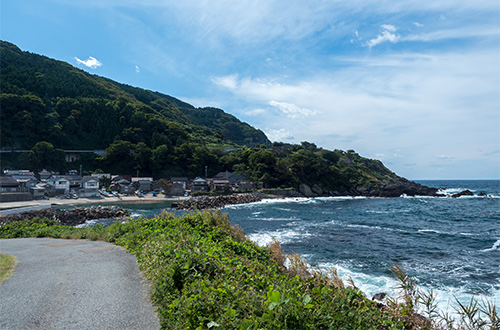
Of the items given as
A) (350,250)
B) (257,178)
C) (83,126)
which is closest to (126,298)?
(350,250)

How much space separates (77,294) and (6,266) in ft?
12.3

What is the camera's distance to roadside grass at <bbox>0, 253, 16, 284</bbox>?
679 centimetres

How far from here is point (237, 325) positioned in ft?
9.86

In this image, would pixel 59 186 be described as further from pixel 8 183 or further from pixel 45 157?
pixel 45 157

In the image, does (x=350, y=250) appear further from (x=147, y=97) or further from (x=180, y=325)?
(x=147, y=97)

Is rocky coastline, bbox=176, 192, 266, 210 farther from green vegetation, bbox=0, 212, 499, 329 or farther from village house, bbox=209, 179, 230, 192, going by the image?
green vegetation, bbox=0, 212, 499, 329

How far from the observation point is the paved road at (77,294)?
4.45 m

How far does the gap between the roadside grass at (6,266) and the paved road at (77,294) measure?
0.15 m

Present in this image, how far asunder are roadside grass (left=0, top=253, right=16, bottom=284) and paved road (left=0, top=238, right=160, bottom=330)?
5.7 inches

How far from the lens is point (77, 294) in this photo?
5488mm

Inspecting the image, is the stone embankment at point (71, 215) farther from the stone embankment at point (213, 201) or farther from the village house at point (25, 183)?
the village house at point (25, 183)

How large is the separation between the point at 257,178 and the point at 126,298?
6567 centimetres

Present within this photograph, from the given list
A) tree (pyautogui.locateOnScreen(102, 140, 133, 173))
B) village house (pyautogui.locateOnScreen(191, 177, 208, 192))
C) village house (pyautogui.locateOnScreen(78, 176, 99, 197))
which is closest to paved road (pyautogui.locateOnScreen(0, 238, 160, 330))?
village house (pyautogui.locateOnScreen(78, 176, 99, 197))

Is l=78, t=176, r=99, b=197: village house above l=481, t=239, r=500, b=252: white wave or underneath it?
above
